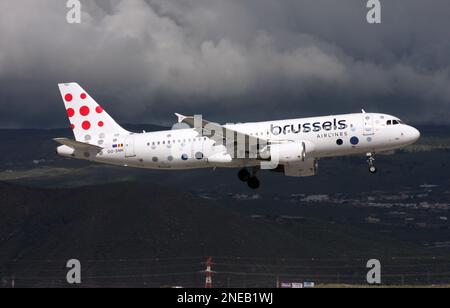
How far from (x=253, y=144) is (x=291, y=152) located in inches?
129

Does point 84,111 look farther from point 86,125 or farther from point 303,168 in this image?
point 303,168

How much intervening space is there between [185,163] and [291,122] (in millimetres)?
9228

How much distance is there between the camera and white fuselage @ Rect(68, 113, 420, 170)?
68375 mm

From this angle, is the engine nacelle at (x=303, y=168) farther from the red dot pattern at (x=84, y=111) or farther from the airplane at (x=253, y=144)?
the red dot pattern at (x=84, y=111)

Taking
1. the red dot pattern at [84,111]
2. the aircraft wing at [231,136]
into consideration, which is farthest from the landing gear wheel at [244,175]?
the red dot pattern at [84,111]

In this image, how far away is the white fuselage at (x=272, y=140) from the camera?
6838 cm
